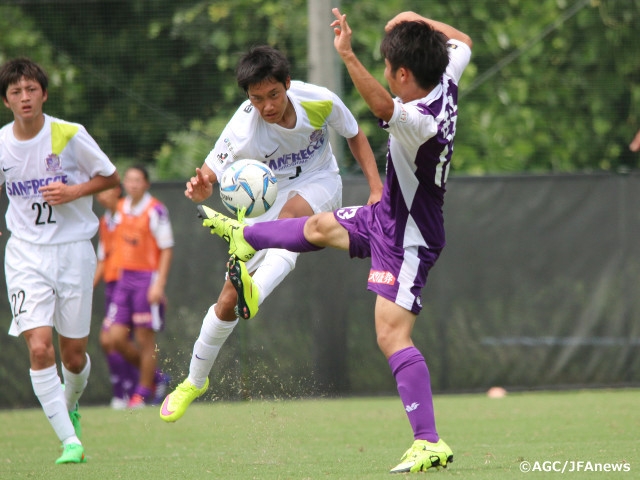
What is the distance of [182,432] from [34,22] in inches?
242

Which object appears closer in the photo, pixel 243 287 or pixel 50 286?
pixel 243 287

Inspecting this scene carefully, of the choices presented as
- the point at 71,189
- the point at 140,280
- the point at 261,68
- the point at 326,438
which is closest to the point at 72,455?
the point at 71,189

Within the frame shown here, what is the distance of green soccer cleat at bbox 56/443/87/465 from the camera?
6258 millimetres

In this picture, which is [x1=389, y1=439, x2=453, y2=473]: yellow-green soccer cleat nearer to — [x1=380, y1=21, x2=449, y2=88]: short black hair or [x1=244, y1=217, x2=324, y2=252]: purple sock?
[x1=244, y1=217, x2=324, y2=252]: purple sock

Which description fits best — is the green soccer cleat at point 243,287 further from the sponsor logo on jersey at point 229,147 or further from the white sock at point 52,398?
the white sock at point 52,398

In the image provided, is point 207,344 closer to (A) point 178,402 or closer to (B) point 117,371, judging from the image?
(A) point 178,402

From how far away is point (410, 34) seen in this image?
5.22 m

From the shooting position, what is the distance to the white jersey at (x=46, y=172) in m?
6.59

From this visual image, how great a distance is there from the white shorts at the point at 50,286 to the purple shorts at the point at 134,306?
12.5 feet

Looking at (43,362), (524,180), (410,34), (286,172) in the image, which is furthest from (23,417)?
(410,34)

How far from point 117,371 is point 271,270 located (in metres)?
4.92

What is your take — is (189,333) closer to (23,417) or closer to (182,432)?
(23,417)

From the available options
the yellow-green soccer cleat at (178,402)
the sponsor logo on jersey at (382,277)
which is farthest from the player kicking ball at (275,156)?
the sponsor logo on jersey at (382,277)

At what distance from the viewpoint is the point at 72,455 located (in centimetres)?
627
